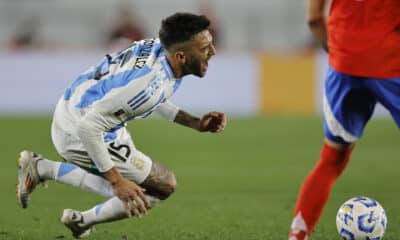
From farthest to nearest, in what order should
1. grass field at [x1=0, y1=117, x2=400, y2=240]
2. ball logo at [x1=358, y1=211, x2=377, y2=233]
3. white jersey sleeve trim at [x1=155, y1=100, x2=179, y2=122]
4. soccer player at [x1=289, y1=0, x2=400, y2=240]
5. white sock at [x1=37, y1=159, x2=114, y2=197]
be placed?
grass field at [x1=0, y1=117, x2=400, y2=240] < white sock at [x1=37, y1=159, x2=114, y2=197] < white jersey sleeve trim at [x1=155, y1=100, x2=179, y2=122] < ball logo at [x1=358, y1=211, x2=377, y2=233] < soccer player at [x1=289, y1=0, x2=400, y2=240]

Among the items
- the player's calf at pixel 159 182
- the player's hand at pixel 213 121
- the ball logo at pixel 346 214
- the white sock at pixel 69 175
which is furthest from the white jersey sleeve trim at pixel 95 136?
the ball logo at pixel 346 214

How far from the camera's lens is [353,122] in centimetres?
586

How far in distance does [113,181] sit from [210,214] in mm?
2406

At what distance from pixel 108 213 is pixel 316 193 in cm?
151

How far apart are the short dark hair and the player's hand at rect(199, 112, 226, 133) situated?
0.74m

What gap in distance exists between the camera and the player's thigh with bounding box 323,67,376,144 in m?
5.79

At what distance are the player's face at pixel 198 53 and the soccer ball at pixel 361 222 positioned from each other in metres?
1.33

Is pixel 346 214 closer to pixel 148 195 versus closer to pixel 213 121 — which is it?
pixel 213 121

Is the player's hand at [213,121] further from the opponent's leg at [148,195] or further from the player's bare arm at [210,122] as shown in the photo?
the opponent's leg at [148,195]

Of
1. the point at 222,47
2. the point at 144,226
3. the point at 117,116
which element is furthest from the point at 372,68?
the point at 222,47

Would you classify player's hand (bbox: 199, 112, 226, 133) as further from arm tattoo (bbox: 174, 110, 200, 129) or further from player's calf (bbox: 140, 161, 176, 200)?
player's calf (bbox: 140, 161, 176, 200)

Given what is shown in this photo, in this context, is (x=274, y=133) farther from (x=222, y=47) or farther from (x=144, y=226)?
(x=144, y=226)

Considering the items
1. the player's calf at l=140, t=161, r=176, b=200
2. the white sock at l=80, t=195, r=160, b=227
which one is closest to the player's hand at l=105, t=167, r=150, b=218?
the white sock at l=80, t=195, r=160, b=227

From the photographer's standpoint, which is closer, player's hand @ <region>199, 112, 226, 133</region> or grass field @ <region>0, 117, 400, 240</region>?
player's hand @ <region>199, 112, 226, 133</region>
